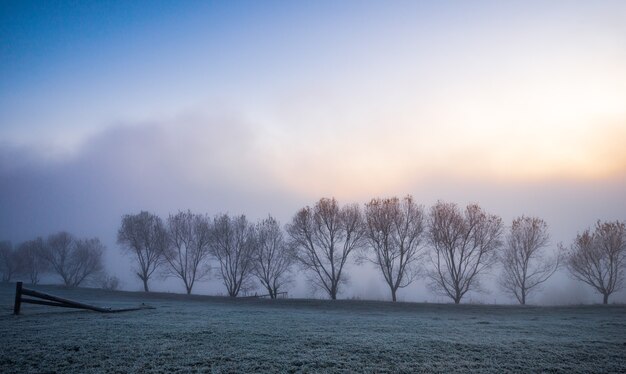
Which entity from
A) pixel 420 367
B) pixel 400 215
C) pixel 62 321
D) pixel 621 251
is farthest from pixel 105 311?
pixel 621 251

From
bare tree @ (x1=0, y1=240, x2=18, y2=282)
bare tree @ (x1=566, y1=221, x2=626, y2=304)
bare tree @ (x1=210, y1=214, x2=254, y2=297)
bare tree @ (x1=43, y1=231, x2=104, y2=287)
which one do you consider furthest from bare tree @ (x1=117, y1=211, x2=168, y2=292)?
bare tree @ (x1=566, y1=221, x2=626, y2=304)

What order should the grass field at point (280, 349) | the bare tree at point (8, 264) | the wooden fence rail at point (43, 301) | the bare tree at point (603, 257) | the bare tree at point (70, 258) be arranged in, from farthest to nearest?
the bare tree at point (8, 264) < the bare tree at point (70, 258) < the bare tree at point (603, 257) < the wooden fence rail at point (43, 301) < the grass field at point (280, 349)

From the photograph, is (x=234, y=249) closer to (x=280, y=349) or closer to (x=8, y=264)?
(x=280, y=349)

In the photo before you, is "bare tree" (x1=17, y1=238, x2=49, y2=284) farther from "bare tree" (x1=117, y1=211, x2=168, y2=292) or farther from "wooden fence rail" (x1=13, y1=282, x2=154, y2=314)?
"wooden fence rail" (x1=13, y1=282, x2=154, y2=314)

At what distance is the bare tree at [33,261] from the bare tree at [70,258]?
2.25 meters

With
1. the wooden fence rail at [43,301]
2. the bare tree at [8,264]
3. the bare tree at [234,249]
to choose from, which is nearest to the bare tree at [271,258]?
the bare tree at [234,249]

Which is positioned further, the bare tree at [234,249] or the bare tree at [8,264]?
the bare tree at [8,264]

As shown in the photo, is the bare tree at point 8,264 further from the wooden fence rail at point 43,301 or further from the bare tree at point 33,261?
the wooden fence rail at point 43,301

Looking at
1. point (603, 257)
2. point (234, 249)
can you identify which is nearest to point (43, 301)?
point (234, 249)

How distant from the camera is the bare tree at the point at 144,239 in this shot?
59519 mm

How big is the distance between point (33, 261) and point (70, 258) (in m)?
9.67

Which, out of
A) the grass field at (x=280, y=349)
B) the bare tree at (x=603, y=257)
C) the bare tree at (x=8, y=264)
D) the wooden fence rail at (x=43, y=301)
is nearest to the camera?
the grass field at (x=280, y=349)

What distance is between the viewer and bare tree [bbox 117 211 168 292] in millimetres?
59519

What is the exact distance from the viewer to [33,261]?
81.7 metres
